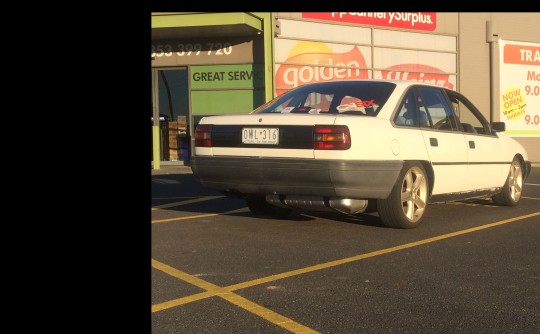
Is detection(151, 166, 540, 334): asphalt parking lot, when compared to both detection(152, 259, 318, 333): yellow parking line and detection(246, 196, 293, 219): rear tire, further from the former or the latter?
detection(246, 196, 293, 219): rear tire

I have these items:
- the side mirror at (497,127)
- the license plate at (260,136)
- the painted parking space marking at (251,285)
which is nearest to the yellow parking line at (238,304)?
the painted parking space marking at (251,285)

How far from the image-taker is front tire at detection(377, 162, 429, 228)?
601 cm

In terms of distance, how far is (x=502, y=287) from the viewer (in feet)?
13.2

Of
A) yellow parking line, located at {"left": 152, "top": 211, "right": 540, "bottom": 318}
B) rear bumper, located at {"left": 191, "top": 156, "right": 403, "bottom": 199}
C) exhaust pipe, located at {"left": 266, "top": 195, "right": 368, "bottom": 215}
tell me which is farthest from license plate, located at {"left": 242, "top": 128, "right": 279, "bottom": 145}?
yellow parking line, located at {"left": 152, "top": 211, "right": 540, "bottom": 318}

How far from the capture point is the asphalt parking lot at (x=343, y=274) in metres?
3.34

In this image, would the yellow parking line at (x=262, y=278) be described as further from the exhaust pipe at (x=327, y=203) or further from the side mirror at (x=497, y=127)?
the side mirror at (x=497, y=127)

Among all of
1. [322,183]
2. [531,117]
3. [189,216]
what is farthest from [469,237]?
[531,117]

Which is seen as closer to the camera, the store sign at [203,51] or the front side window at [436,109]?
the front side window at [436,109]

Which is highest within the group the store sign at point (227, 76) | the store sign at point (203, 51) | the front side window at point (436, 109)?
the store sign at point (203, 51)

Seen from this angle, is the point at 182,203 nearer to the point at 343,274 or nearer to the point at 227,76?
the point at 343,274

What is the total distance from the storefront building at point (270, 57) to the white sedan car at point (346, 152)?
996 centimetres

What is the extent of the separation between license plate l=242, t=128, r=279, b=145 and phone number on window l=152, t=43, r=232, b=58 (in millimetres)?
12513
